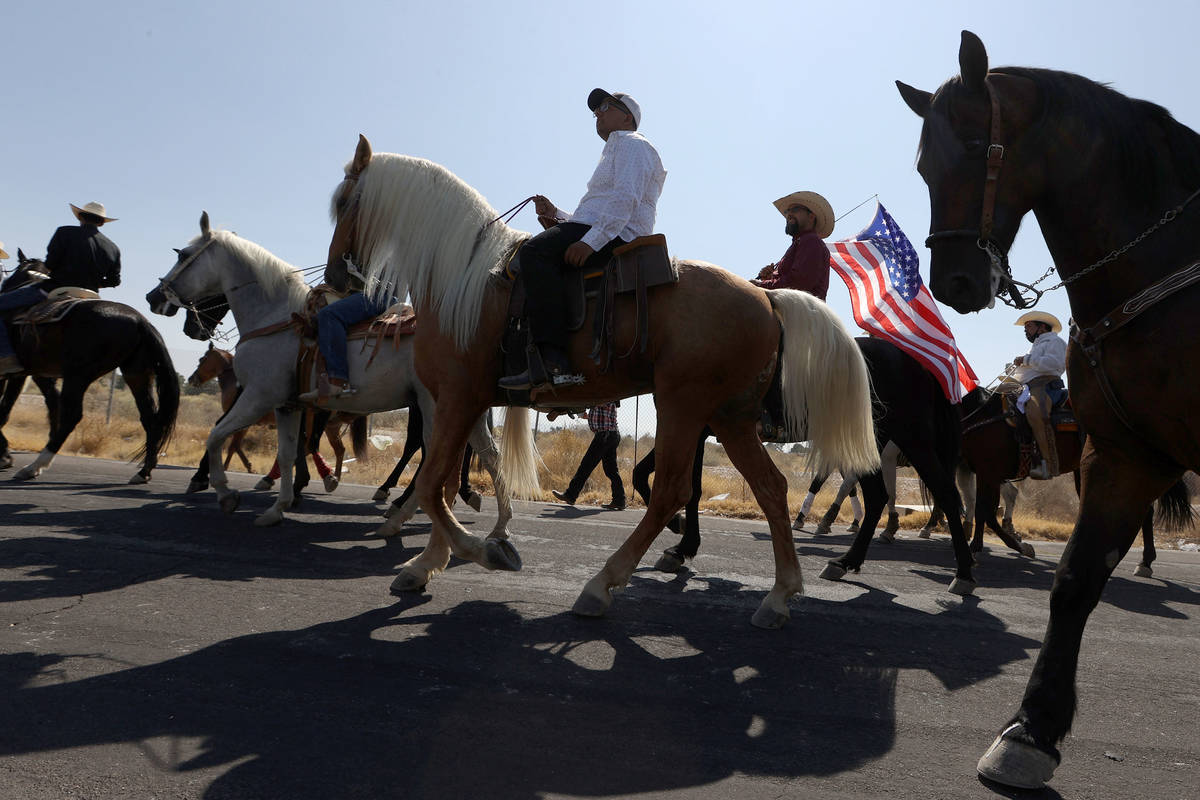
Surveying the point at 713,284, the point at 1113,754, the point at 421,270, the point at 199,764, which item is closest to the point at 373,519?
the point at 421,270

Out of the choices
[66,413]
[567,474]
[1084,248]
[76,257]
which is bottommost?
[567,474]

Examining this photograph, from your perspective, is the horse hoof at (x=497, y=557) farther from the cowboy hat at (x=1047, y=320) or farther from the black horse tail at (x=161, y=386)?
the cowboy hat at (x=1047, y=320)

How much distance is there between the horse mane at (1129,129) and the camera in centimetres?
279

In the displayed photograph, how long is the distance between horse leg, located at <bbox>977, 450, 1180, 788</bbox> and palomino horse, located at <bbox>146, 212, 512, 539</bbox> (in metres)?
4.68

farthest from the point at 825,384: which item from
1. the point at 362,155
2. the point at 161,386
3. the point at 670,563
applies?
the point at 161,386

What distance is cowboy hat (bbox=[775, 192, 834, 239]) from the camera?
6754mm

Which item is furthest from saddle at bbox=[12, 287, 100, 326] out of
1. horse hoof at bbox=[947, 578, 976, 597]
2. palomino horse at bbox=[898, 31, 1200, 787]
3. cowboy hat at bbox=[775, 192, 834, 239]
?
palomino horse at bbox=[898, 31, 1200, 787]

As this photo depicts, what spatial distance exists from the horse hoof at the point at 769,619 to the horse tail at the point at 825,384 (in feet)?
3.33

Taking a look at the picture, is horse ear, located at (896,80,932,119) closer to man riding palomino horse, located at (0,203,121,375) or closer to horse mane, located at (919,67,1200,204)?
horse mane, located at (919,67,1200,204)

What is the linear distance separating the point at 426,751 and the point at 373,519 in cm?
596

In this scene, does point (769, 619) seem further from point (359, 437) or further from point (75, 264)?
point (75, 264)

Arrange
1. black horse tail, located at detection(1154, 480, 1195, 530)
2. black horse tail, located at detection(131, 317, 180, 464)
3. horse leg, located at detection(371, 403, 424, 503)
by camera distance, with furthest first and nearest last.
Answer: black horse tail, located at detection(131, 317, 180, 464), black horse tail, located at detection(1154, 480, 1195, 530), horse leg, located at detection(371, 403, 424, 503)

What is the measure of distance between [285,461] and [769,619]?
501 centimetres

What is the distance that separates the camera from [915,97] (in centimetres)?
313
